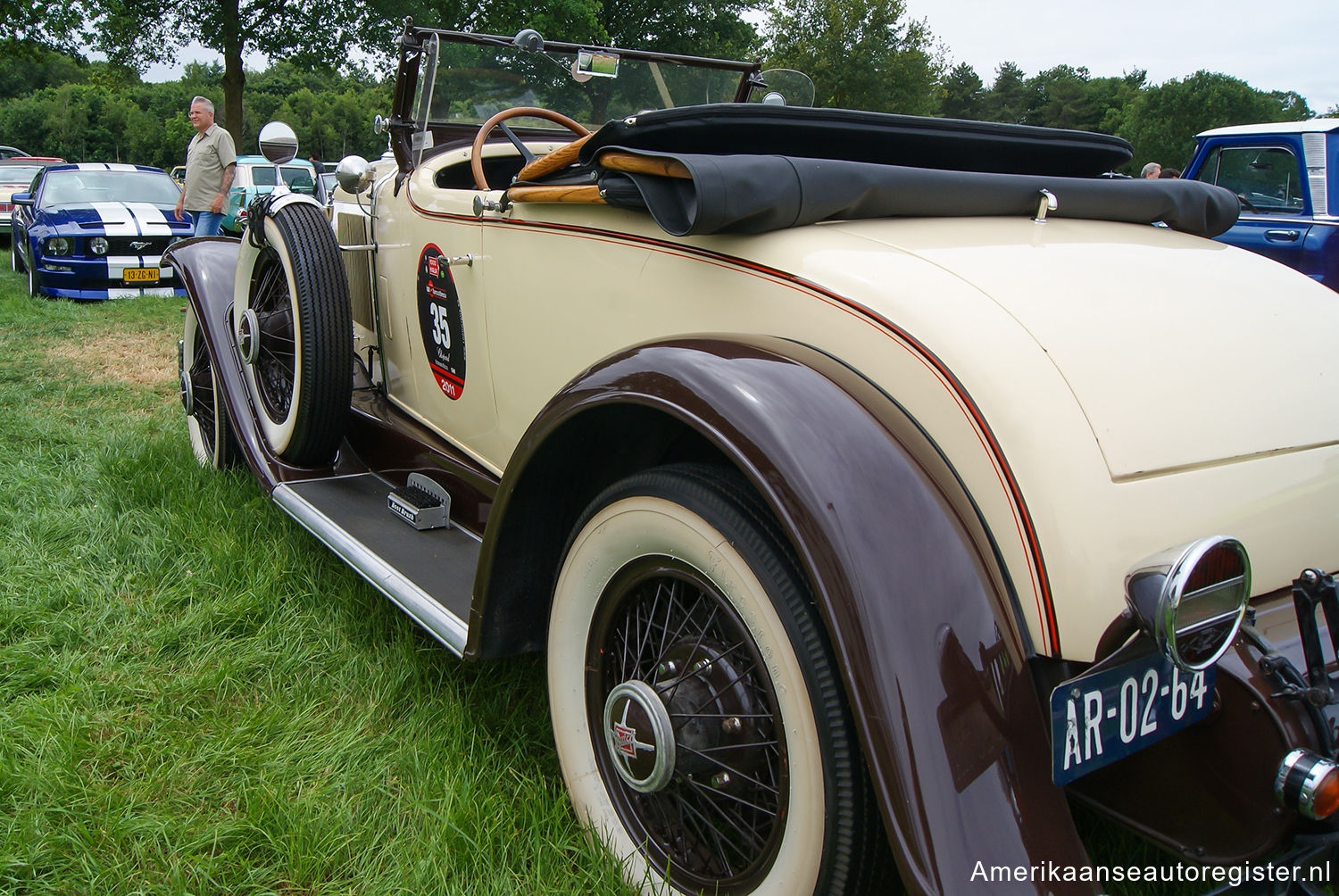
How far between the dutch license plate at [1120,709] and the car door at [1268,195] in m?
6.48

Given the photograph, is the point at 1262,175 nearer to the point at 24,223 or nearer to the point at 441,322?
the point at 441,322

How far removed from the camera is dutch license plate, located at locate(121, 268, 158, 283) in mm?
8430

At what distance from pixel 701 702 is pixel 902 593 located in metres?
0.43

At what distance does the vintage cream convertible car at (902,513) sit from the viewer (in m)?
1.15

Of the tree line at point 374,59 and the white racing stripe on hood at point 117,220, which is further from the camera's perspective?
the tree line at point 374,59

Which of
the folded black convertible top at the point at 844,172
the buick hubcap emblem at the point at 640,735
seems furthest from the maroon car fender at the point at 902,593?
the buick hubcap emblem at the point at 640,735

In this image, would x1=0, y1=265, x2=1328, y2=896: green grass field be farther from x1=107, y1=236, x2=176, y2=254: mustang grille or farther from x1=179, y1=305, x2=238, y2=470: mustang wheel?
x1=107, y1=236, x2=176, y2=254: mustang grille

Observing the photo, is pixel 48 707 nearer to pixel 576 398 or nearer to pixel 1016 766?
pixel 576 398

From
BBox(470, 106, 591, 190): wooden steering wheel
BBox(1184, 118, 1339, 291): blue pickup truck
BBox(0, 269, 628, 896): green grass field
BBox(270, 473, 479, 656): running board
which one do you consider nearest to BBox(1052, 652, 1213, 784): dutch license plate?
BBox(0, 269, 628, 896): green grass field

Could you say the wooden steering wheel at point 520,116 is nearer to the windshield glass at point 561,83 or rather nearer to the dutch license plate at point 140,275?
the windshield glass at point 561,83

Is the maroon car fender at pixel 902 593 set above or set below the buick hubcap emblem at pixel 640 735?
above

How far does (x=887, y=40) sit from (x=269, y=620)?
25.8 meters

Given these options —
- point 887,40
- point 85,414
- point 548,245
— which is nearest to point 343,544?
point 548,245

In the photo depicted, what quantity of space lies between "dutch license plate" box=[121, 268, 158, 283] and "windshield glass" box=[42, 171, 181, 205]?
1.20 metres
